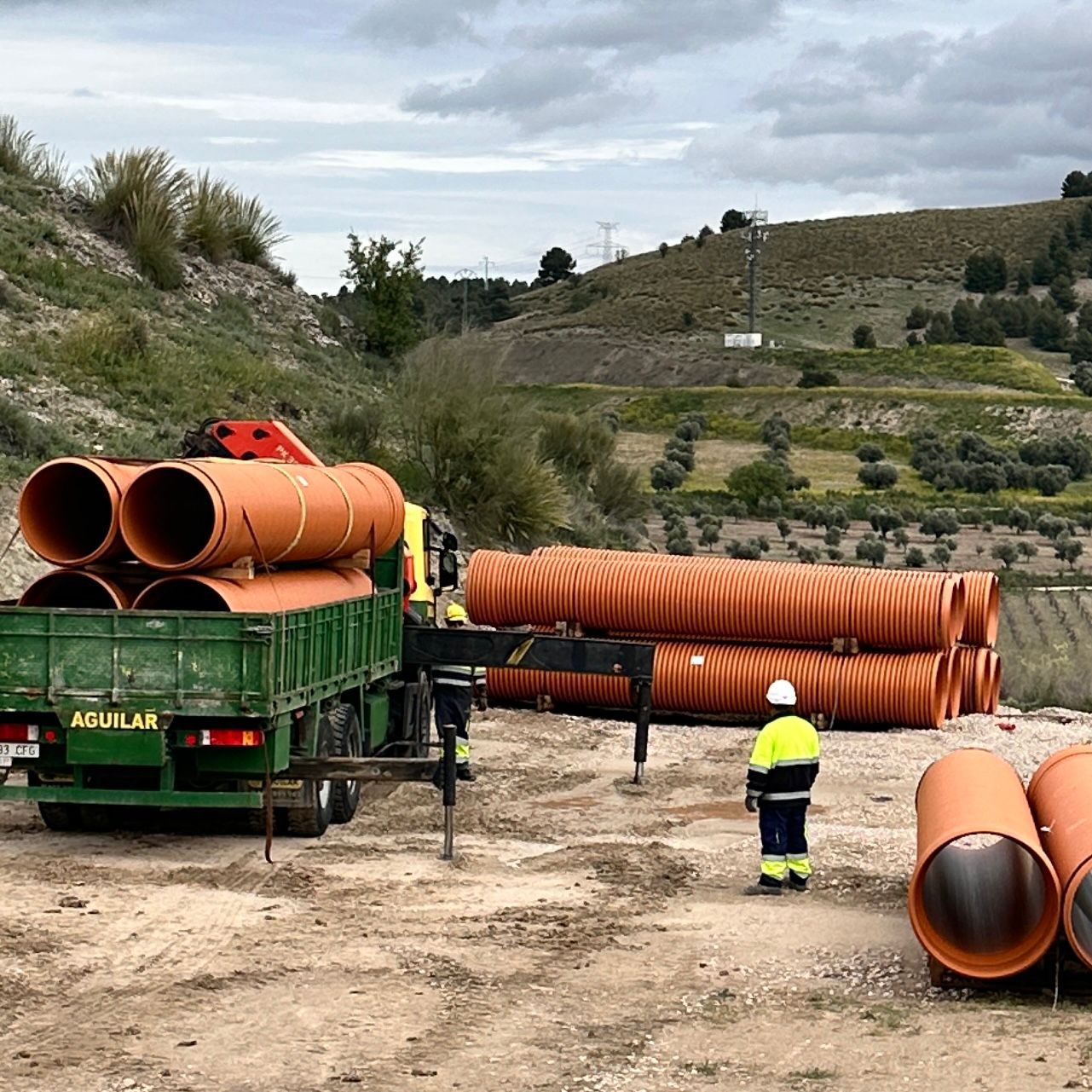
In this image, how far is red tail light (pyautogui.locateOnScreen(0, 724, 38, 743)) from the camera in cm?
1349

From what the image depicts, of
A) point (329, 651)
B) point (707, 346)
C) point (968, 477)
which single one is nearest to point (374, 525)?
point (329, 651)

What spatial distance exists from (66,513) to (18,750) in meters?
2.26

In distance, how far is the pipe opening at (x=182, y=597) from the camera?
13883 millimetres

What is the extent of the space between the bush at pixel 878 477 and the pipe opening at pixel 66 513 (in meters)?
56.3

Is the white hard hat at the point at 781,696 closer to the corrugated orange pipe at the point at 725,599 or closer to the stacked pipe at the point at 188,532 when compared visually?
the stacked pipe at the point at 188,532

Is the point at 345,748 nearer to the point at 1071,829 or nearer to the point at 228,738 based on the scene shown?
the point at 228,738

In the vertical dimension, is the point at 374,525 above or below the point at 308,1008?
above

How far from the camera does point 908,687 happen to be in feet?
76.9

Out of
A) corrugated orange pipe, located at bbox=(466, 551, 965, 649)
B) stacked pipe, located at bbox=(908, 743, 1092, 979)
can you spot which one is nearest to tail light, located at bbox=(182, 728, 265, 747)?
stacked pipe, located at bbox=(908, 743, 1092, 979)

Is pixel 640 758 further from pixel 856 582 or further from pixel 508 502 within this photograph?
pixel 508 502

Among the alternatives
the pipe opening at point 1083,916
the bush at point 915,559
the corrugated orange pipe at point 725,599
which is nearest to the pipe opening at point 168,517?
the pipe opening at point 1083,916

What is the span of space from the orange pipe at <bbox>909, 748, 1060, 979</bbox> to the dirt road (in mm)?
277

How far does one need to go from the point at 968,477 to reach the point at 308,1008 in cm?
6347

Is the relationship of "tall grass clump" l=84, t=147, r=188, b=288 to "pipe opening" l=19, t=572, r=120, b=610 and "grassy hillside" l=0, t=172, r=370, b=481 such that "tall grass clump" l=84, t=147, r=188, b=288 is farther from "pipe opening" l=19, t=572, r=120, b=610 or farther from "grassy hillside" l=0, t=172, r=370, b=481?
"pipe opening" l=19, t=572, r=120, b=610
